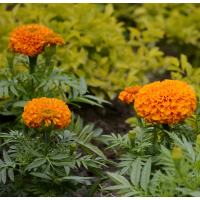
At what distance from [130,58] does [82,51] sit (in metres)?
0.67

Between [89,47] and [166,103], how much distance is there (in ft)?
6.03

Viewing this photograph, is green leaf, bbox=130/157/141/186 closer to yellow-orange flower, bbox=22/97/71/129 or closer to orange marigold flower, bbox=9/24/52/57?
yellow-orange flower, bbox=22/97/71/129

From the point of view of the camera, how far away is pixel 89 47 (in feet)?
9.66

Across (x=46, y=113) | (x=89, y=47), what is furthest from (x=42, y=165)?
(x=89, y=47)

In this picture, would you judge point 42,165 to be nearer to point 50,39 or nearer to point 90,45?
point 50,39

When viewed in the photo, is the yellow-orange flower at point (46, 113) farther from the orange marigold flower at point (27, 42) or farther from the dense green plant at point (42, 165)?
the orange marigold flower at point (27, 42)

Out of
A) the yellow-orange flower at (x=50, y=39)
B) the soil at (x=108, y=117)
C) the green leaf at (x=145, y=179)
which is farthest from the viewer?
the soil at (x=108, y=117)

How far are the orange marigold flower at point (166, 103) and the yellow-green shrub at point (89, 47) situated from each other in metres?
1.38

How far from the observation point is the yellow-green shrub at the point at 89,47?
8.96 ft

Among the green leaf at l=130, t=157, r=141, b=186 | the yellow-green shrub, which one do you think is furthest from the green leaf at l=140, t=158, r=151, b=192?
the yellow-green shrub

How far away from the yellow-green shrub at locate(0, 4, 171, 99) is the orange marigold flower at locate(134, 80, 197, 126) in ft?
4.53

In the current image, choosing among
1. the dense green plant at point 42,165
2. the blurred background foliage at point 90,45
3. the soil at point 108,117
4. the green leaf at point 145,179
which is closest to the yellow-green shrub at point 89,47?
the blurred background foliage at point 90,45

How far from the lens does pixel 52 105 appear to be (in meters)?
1.37

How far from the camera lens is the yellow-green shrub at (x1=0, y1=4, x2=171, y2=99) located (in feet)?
8.96
